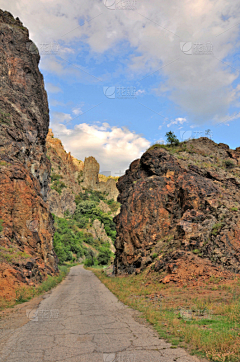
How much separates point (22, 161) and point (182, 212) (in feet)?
56.1

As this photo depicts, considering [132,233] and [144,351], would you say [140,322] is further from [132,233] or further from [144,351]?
[132,233]

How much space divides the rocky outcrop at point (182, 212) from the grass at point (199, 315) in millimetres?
1785

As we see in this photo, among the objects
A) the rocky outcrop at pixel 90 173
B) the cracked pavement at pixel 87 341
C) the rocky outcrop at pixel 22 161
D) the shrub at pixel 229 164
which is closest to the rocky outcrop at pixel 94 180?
the rocky outcrop at pixel 90 173

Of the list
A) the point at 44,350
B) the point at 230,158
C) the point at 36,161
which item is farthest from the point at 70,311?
the point at 230,158

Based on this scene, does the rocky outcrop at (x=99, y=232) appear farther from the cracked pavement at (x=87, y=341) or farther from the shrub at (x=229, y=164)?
the cracked pavement at (x=87, y=341)

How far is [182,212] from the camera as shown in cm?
2027

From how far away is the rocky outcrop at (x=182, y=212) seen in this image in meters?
14.7

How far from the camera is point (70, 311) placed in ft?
31.6

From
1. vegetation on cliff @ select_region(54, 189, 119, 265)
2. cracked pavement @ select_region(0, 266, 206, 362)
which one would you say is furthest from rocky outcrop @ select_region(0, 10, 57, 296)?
vegetation on cliff @ select_region(54, 189, 119, 265)

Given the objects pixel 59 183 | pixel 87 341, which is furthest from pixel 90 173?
pixel 87 341

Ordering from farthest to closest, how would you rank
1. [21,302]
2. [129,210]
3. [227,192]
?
[129,210] → [227,192] → [21,302]

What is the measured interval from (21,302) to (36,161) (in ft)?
65.6

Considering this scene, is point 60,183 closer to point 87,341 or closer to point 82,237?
point 82,237

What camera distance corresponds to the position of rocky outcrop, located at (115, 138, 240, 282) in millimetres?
14672
